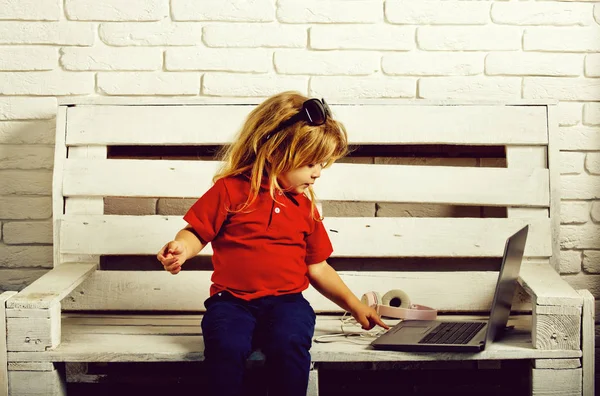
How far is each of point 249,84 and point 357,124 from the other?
0.34m

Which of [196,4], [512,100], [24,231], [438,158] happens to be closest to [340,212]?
[438,158]

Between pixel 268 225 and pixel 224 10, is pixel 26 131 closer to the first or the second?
pixel 224 10

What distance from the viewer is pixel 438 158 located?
7.31ft

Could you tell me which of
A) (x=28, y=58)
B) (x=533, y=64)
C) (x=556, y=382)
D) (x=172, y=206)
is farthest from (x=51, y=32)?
(x=556, y=382)

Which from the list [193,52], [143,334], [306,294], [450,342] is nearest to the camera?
[450,342]

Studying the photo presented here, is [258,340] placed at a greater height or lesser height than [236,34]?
lesser

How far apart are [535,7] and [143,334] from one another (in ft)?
4.57

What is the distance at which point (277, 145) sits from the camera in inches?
66.5

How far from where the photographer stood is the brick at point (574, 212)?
2184 mm

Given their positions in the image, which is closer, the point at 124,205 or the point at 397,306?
the point at 397,306

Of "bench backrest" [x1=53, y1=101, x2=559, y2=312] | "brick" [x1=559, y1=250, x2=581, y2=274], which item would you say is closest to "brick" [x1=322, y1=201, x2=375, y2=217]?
"bench backrest" [x1=53, y1=101, x2=559, y2=312]

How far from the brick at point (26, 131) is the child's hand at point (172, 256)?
0.80 metres

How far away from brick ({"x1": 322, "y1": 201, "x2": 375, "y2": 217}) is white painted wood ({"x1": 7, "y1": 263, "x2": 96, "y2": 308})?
2.28 ft

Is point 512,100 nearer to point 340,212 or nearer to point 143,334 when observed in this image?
point 340,212
